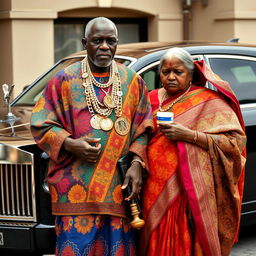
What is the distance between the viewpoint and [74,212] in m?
4.43

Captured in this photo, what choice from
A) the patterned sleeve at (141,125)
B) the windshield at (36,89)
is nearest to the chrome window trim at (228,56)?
the windshield at (36,89)

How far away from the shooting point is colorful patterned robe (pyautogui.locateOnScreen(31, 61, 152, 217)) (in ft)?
14.5

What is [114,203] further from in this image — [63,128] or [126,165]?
[63,128]

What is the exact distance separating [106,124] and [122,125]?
0.11 meters

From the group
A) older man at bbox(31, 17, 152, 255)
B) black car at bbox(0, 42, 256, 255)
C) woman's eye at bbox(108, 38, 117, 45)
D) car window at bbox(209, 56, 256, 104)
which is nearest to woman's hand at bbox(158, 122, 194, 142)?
older man at bbox(31, 17, 152, 255)

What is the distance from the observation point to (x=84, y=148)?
4285 mm

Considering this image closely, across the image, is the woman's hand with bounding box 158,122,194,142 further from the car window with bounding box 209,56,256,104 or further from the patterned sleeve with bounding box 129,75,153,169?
the car window with bounding box 209,56,256,104

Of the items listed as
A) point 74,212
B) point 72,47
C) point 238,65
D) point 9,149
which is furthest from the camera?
point 72,47

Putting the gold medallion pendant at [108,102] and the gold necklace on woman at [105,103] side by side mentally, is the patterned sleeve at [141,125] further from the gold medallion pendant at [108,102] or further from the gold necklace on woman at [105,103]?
the gold medallion pendant at [108,102]

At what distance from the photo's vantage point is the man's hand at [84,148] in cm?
429

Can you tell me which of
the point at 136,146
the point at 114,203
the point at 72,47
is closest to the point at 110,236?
the point at 114,203

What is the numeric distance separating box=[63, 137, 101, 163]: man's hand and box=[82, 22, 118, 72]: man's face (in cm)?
45

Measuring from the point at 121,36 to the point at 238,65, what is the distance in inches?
282

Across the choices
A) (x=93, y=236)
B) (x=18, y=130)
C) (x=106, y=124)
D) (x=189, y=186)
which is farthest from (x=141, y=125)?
(x=18, y=130)
